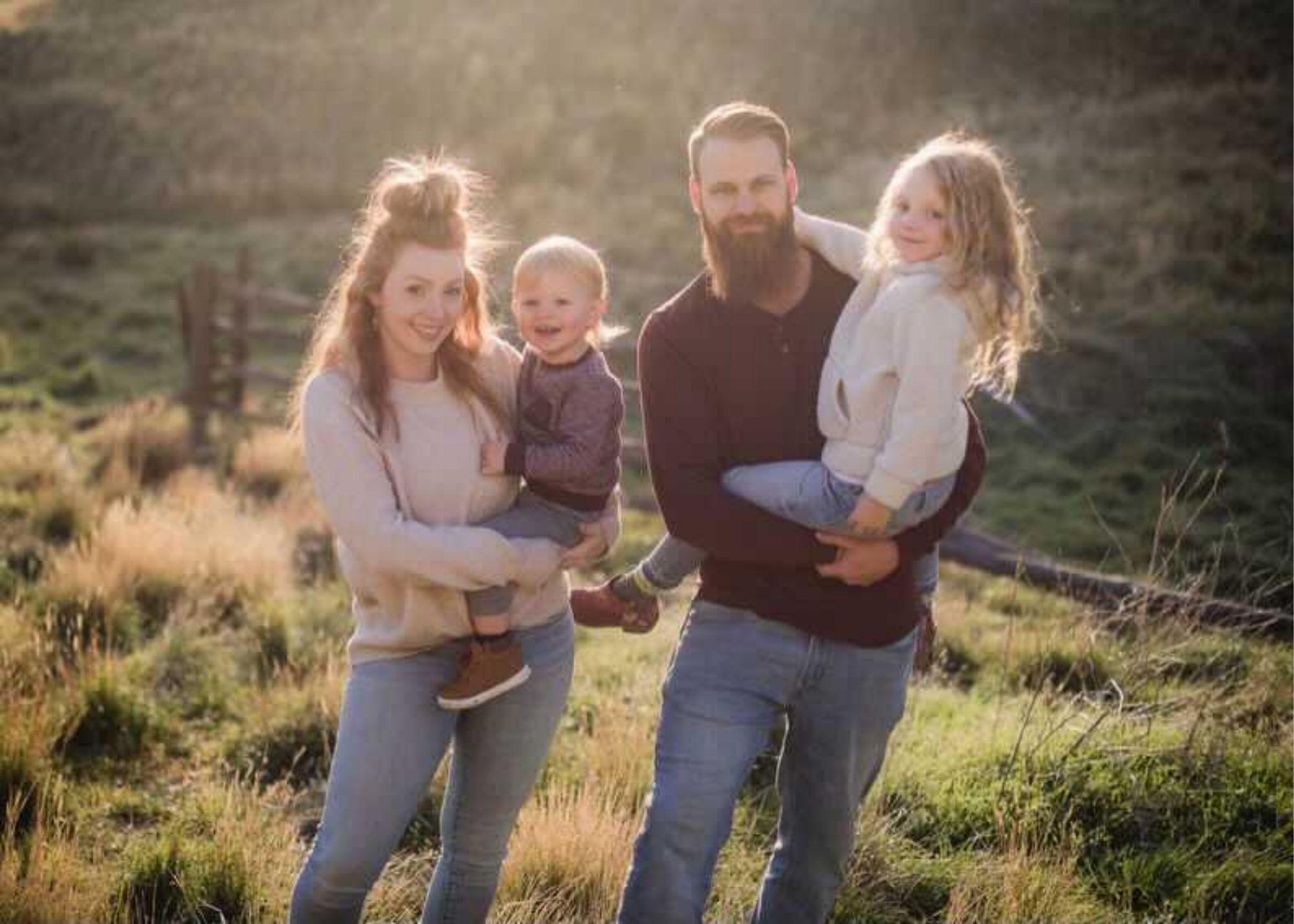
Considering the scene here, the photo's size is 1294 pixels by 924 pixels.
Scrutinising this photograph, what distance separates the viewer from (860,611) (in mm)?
2984

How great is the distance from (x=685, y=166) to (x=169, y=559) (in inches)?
740

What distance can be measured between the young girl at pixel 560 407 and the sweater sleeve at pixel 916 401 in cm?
72

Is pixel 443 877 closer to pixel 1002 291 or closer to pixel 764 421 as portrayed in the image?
pixel 764 421

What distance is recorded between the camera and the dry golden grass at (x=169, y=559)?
6.56m

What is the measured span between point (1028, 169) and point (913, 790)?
59.8 feet

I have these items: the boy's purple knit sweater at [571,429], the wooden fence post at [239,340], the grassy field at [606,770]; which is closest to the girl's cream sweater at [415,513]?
the boy's purple knit sweater at [571,429]

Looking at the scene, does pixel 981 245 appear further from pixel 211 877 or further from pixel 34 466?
pixel 34 466

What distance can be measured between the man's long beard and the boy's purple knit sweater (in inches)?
15.3

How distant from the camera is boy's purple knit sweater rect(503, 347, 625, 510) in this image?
310 cm

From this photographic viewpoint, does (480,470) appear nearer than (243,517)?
Yes

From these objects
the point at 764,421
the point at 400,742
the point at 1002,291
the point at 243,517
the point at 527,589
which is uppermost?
the point at 1002,291

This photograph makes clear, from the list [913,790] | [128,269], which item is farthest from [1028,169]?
[913,790]

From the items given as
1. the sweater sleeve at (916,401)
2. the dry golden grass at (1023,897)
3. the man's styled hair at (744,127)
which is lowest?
the dry golden grass at (1023,897)

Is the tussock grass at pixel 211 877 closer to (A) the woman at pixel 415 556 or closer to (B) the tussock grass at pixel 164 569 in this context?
(A) the woman at pixel 415 556
